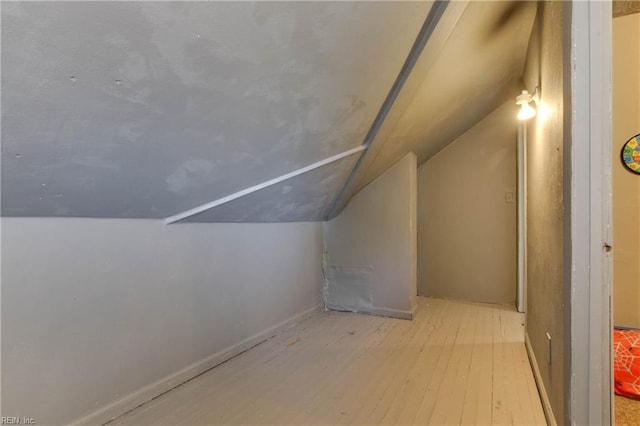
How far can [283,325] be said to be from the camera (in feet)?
9.44

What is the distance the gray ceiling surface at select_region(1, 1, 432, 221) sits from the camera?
35.2 inches

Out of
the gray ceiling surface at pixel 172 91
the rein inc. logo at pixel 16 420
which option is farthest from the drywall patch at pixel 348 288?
the rein inc. logo at pixel 16 420

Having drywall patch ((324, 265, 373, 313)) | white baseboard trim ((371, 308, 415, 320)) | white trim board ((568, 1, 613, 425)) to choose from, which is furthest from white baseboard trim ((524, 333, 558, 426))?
drywall patch ((324, 265, 373, 313))

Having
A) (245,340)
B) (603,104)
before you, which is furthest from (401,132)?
(245,340)

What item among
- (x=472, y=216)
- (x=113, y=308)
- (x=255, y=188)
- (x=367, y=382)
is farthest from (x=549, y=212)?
(x=472, y=216)

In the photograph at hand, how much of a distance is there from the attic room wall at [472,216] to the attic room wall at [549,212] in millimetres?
1574

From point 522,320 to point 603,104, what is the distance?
8.35 ft

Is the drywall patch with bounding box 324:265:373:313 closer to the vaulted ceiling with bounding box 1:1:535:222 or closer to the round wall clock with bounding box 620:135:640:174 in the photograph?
the vaulted ceiling with bounding box 1:1:535:222

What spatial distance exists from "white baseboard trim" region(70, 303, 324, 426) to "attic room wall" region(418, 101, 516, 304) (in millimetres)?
2111

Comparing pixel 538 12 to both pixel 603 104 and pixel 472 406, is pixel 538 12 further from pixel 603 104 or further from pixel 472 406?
pixel 472 406

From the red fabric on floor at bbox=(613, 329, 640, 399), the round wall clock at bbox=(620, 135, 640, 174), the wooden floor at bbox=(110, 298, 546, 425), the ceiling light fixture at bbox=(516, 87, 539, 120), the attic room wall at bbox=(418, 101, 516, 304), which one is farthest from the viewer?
the attic room wall at bbox=(418, 101, 516, 304)

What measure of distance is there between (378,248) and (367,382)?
59.4 inches

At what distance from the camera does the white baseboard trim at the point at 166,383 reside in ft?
5.08

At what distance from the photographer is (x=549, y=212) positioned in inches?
62.5
